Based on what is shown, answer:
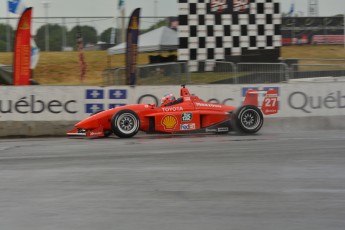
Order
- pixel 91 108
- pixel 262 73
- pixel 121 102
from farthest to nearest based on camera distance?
pixel 262 73 → pixel 121 102 → pixel 91 108

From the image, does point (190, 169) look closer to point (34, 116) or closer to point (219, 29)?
point (34, 116)

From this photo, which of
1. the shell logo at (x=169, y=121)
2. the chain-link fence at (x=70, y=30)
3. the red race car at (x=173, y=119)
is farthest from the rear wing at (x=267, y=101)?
the chain-link fence at (x=70, y=30)

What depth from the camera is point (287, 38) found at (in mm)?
32281

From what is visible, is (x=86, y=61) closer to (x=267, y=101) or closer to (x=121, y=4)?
(x=121, y=4)

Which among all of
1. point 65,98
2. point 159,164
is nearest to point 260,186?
point 159,164

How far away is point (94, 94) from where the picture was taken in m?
12.5

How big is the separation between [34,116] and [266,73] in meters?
6.69

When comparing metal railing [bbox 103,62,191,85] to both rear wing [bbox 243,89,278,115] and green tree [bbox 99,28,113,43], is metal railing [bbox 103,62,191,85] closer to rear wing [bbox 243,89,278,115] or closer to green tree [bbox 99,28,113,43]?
rear wing [bbox 243,89,278,115]

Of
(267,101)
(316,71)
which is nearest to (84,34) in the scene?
(316,71)

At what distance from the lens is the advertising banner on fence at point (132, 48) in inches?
563

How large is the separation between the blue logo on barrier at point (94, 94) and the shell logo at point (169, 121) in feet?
7.42

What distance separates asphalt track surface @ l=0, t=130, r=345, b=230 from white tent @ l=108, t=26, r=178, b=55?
39.6 feet

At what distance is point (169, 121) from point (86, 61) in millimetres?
18949

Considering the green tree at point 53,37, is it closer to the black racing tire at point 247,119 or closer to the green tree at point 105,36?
the green tree at point 105,36
